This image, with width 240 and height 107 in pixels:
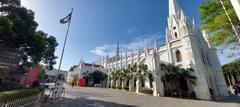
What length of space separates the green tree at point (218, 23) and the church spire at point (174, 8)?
26.0 meters

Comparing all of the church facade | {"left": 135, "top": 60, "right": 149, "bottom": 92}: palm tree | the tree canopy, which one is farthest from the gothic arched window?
the tree canopy

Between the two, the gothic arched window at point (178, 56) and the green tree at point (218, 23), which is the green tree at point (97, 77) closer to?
the gothic arched window at point (178, 56)

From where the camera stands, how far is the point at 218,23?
7637 mm

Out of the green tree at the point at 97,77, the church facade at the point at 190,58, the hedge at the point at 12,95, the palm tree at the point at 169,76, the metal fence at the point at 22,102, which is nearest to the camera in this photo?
the metal fence at the point at 22,102

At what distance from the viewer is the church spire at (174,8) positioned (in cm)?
3238

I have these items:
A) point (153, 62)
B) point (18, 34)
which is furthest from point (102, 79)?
point (18, 34)

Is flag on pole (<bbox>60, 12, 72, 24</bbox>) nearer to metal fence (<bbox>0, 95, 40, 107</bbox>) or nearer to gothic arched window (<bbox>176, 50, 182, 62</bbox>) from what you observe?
metal fence (<bbox>0, 95, 40, 107</bbox>)

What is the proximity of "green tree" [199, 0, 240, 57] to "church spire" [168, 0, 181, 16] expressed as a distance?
26.0 metres

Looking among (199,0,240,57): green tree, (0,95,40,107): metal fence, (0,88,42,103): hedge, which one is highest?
(199,0,240,57): green tree

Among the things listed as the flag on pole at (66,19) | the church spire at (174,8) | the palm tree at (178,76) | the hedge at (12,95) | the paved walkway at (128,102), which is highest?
the church spire at (174,8)

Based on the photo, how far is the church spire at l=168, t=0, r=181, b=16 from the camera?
32375 millimetres

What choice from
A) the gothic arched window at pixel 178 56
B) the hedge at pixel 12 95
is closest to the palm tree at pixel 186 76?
the gothic arched window at pixel 178 56

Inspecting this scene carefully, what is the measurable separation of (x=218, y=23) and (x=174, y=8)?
28.6m

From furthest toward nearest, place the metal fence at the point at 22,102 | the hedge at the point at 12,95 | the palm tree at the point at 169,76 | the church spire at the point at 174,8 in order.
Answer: the church spire at the point at 174,8
the palm tree at the point at 169,76
the hedge at the point at 12,95
the metal fence at the point at 22,102
